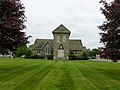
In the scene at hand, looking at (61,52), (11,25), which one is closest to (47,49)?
(61,52)

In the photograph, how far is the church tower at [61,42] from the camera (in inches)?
3359

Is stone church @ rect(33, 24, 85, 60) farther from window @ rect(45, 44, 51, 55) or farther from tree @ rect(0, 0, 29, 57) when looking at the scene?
tree @ rect(0, 0, 29, 57)

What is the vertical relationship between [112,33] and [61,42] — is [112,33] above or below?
below

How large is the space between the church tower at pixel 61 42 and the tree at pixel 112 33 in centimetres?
6085

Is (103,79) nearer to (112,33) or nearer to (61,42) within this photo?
(112,33)

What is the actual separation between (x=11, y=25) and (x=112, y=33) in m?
8.10

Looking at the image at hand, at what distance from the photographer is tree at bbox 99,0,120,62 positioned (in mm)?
22748

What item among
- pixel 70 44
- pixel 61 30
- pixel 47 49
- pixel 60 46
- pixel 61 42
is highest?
pixel 61 30

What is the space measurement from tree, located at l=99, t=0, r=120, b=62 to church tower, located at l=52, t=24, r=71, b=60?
60.8 m

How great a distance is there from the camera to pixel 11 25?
2392 centimetres

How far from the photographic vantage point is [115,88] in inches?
565

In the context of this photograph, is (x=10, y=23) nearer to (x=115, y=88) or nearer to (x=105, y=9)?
(x=105, y=9)

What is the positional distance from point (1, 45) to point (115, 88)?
13115mm

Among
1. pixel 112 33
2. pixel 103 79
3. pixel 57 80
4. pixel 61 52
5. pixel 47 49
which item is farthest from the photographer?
pixel 47 49
